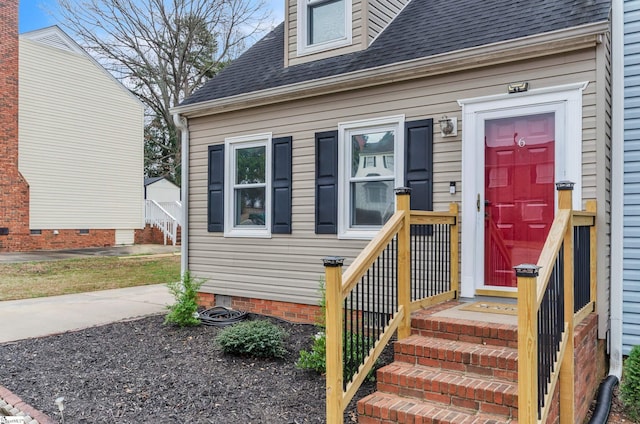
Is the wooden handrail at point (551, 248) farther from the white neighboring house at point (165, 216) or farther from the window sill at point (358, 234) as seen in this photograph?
the white neighboring house at point (165, 216)

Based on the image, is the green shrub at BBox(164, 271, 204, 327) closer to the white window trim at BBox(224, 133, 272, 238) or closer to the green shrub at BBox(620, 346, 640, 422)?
the white window trim at BBox(224, 133, 272, 238)

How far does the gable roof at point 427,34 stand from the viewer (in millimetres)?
4621

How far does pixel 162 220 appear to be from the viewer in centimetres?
1956

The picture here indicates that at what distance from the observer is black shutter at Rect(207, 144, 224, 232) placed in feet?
22.2

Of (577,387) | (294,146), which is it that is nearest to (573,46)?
(577,387)

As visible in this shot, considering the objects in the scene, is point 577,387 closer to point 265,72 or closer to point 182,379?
point 182,379

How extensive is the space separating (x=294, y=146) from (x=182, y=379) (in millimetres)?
3114

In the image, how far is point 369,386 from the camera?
3.98 meters

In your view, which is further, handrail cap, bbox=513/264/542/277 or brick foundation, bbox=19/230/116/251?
brick foundation, bbox=19/230/116/251

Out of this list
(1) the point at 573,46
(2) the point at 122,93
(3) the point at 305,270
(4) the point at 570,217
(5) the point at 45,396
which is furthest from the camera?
(2) the point at 122,93

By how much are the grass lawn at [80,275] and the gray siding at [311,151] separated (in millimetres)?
2178

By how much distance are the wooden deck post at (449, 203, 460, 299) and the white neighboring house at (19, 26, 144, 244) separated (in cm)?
1525

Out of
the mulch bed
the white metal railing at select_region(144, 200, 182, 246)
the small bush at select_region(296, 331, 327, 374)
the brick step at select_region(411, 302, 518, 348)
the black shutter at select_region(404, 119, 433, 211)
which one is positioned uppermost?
the black shutter at select_region(404, 119, 433, 211)

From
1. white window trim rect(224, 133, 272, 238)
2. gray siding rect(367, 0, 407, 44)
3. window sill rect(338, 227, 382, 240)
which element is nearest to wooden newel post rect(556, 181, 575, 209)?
window sill rect(338, 227, 382, 240)
